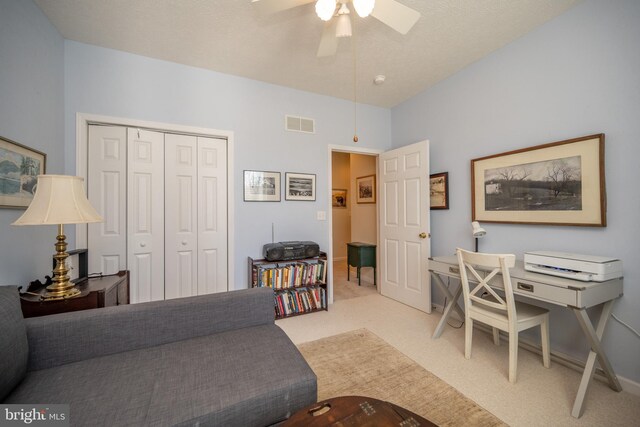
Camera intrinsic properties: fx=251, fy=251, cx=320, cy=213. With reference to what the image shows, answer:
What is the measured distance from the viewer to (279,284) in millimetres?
2799

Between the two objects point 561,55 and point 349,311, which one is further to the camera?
point 349,311

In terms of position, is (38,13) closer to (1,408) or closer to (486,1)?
(1,408)

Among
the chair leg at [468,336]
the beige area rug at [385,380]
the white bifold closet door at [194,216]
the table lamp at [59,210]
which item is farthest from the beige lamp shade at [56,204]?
the chair leg at [468,336]

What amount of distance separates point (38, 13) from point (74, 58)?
421 millimetres

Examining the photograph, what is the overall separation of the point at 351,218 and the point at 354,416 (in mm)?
5113

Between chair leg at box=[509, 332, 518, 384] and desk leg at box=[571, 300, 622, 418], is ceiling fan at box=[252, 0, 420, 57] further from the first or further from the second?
chair leg at box=[509, 332, 518, 384]

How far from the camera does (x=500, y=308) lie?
5.91 feet

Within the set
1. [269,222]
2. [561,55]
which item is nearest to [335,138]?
[269,222]

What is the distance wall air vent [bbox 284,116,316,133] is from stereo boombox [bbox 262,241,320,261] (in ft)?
4.68

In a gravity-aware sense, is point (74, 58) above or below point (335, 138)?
above

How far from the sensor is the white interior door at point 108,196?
7.75ft

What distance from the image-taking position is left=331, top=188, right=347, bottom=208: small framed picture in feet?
20.8

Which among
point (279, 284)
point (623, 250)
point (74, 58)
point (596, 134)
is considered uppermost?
point (74, 58)

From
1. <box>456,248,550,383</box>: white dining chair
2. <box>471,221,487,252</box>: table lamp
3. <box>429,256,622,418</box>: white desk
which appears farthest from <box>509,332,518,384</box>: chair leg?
<box>471,221,487,252</box>: table lamp
